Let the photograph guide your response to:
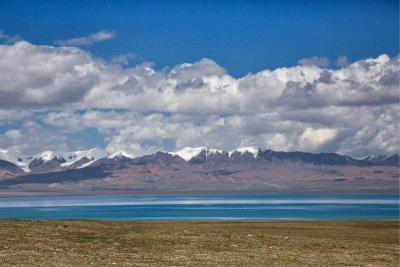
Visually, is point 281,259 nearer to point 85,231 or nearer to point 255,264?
point 255,264

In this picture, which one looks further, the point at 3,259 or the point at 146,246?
the point at 146,246

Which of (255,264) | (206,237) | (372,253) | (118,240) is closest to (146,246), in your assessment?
(118,240)

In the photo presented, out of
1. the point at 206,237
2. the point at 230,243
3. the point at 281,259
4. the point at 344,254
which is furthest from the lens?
the point at 206,237

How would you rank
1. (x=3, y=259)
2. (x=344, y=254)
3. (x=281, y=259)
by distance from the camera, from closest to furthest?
(x=3, y=259), (x=281, y=259), (x=344, y=254)

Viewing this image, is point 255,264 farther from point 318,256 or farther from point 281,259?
point 318,256

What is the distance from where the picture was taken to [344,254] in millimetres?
52906

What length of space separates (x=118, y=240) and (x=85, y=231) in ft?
27.0

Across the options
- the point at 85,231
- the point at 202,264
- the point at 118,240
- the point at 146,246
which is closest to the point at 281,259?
the point at 202,264

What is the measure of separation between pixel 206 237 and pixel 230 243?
5.08 metres

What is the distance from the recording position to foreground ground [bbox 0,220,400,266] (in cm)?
4603

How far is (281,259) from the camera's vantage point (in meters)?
48.5

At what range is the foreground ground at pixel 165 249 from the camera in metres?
46.0

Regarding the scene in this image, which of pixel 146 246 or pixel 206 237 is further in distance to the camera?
pixel 206 237

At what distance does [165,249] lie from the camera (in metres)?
53.2
